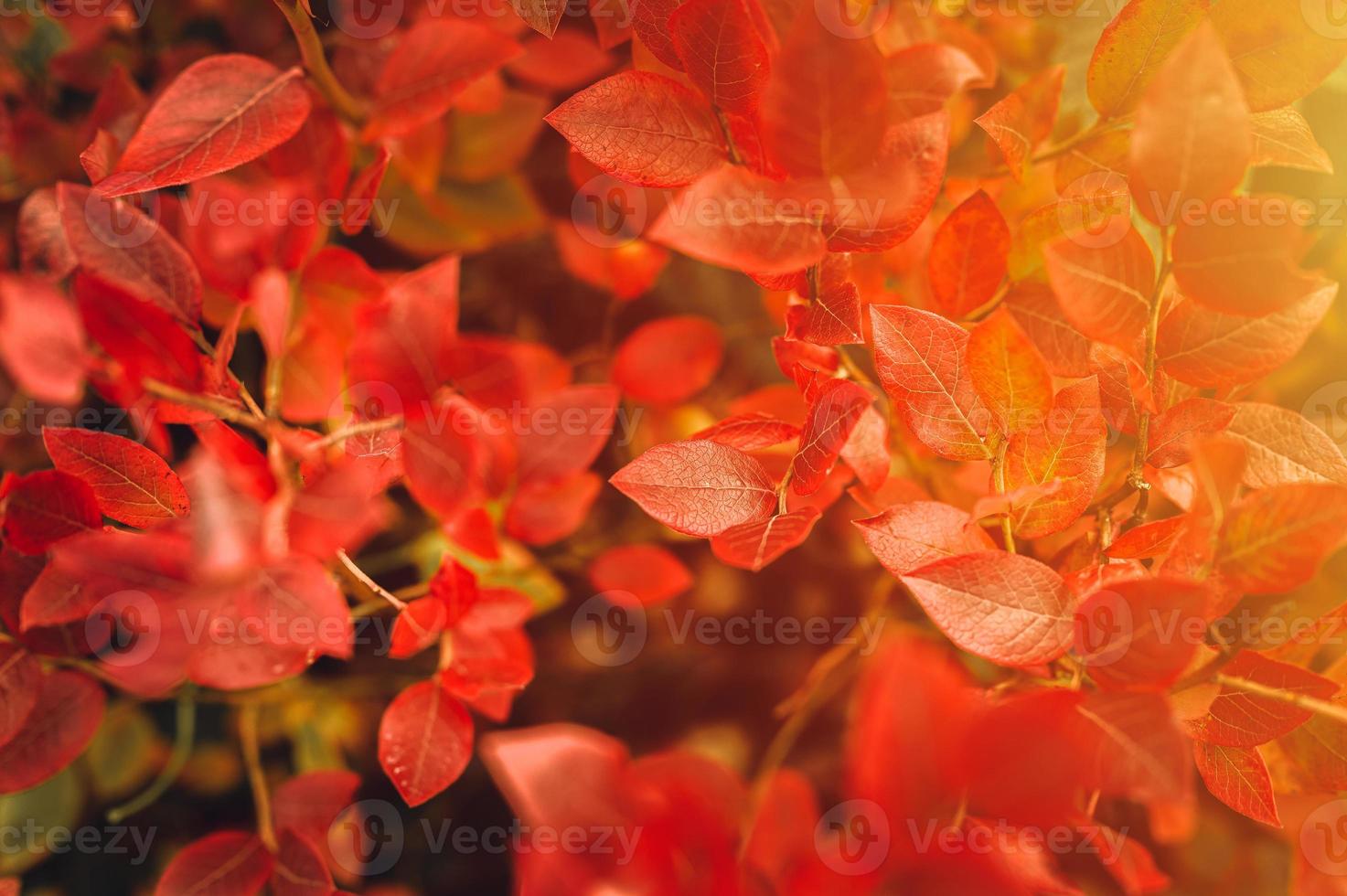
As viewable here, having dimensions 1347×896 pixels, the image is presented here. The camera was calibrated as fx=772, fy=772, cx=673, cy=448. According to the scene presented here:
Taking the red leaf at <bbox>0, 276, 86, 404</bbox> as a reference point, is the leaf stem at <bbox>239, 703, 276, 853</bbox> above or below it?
below

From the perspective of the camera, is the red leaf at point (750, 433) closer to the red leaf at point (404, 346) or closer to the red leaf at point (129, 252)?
the red leaf at point (404, 346)

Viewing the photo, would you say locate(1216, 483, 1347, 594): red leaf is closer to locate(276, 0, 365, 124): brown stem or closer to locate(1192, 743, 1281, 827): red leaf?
locate(1192, 743, 1281, 827): red leaf

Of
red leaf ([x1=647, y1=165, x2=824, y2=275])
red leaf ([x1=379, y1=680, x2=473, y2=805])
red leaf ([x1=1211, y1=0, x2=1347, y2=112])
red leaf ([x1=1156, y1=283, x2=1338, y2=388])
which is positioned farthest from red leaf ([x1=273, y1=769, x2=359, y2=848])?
red leaf ([x1=1211, y1=0, x2=1347, y2=112])

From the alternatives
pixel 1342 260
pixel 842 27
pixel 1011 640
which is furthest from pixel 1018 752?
pixel 1342 260

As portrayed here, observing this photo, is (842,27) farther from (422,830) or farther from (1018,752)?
(422,830)

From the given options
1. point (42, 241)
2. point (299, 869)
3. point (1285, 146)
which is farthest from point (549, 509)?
point (1285, 146)

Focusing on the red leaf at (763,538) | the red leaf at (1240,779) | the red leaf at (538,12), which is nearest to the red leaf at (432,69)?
the red leaf at (538,12)

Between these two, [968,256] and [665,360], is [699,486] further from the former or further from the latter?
[665,360]
